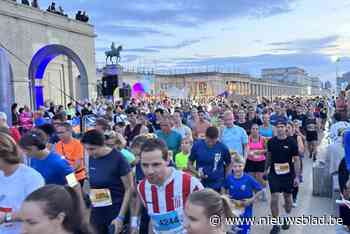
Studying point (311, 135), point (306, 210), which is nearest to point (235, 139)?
point (306, 210)

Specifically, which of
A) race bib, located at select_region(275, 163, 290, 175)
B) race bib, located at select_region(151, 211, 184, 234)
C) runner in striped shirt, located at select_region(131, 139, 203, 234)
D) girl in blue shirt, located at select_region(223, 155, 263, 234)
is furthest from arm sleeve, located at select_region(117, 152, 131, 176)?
race bib, located at select_region(275, 163, 290, 175)

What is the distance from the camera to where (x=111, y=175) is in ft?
13.7

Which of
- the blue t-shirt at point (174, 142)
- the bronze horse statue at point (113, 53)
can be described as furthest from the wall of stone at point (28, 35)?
the blue t-shirt at point (174, 142)

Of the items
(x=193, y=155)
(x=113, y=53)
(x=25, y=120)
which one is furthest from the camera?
(x=113, y=53)

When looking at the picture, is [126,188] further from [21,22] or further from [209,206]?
[21,22]

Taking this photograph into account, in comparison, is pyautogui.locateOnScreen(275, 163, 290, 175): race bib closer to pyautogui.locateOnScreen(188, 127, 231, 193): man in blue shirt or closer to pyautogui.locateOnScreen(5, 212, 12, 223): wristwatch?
pyautogui.locateOnScreen(188, 127, 231, 193): man in blue shirt

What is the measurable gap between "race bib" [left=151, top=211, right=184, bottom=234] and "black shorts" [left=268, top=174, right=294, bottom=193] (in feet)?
11.1

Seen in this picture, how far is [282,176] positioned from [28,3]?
1968cm

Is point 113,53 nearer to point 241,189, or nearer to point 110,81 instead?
point 110,81

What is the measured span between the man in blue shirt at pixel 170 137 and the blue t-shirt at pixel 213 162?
112 cm

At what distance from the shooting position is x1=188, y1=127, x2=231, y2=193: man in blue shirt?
19.4 feet

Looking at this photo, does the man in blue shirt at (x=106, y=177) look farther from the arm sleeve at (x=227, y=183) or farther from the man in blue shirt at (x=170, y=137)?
the man in blue shirt at (x=170, y=137)

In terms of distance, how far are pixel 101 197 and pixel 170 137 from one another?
305cm

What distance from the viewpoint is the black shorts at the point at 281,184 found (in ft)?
20.9
